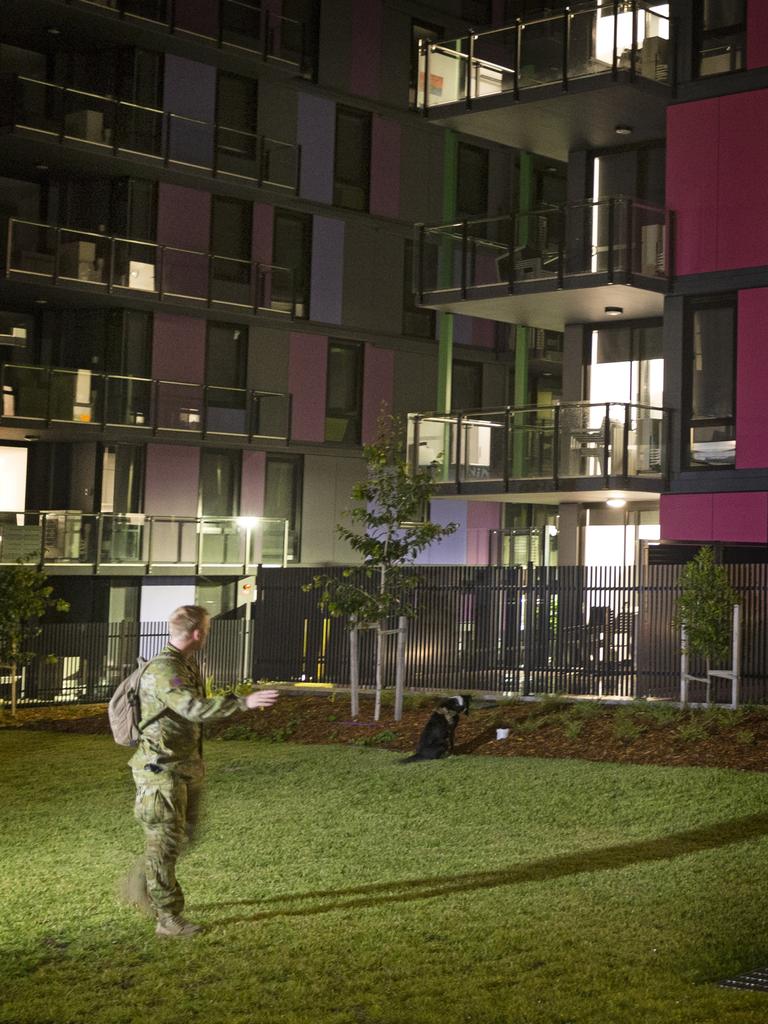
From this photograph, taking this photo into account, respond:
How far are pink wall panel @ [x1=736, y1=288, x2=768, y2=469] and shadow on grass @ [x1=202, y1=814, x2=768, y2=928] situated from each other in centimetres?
1175

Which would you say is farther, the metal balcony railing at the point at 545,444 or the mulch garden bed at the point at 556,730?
the metal balcony railing at the point at 545,444

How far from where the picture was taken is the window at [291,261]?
1471 inches

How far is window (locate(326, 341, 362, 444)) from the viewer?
38562 millimetres

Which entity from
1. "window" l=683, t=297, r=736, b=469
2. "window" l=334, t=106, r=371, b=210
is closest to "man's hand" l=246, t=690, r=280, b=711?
"window" l=683, t=297, r=736, b=469

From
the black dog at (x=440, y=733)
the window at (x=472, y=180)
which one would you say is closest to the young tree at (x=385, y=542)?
the black dog at (x=440, y=733)

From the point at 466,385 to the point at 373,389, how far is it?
3546mm

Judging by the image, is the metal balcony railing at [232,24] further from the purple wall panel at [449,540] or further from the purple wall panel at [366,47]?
the purple wall panel at [449,540]

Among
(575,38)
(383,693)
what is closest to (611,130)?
(575,38)

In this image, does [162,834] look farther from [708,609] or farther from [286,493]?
[286,493]

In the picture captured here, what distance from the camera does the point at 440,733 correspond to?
16.5m

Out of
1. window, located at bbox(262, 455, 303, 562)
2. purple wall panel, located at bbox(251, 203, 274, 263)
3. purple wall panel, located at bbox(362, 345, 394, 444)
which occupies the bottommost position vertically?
window, located at bbox(262, 455, 303, 562)

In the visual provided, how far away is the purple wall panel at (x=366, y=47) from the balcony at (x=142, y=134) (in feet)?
9.33

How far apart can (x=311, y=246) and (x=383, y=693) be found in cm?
1830

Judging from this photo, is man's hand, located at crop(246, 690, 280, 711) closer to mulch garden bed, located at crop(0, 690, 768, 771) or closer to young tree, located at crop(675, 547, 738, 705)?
mulch garden bed, located at crop(0, 690, 768, 771)
